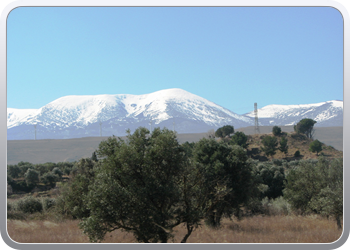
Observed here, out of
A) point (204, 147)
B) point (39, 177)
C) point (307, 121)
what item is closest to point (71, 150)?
point (39, 177)

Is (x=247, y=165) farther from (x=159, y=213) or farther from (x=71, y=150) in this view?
(x=71, y=150)

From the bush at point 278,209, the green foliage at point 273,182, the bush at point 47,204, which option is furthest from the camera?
the green foliage at point 273,182

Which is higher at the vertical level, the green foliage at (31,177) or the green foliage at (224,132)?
the green foliage at (224,132)

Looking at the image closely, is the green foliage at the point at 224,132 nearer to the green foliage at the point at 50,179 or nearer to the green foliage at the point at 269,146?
the green foliage at the point at 269,146

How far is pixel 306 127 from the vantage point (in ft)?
268

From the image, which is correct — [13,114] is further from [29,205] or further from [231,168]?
[29,205]

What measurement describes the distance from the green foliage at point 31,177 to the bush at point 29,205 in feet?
74.1

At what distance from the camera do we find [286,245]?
6410 millimetres

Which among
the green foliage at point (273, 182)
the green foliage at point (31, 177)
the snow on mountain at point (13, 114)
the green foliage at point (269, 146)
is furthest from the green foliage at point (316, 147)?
the snow on mountain at point (13, 114)

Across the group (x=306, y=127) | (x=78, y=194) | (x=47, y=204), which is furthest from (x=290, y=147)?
(x=78, y=194)

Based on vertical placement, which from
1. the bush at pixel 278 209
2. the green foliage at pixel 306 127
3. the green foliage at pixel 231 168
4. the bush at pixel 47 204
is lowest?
the bush at pixel 278 209

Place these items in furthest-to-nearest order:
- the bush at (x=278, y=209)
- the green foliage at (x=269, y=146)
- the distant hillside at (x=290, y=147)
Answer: the green foliage at (x=269, y=146) < the distant hillside at (x=290, y=147) < the bush at (x=278, y=209)

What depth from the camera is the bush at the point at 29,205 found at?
22742 millimetres

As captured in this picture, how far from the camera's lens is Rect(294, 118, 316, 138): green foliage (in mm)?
80312
